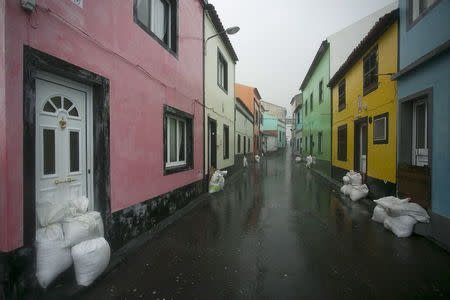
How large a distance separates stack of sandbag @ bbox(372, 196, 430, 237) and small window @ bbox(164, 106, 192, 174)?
463 cm

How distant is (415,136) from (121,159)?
6095 millimetres

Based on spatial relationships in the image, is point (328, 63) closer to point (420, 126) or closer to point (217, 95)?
point (217, 95)

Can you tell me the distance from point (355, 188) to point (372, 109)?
95.9 inches

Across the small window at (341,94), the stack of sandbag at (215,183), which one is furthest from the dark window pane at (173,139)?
the small window at (341,94)

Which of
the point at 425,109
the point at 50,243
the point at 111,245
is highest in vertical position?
the point at 425,109

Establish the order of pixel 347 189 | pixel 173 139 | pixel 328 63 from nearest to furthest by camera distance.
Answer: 1. pixel 173 139
2. pixel 347 189
3. pixel 328 63

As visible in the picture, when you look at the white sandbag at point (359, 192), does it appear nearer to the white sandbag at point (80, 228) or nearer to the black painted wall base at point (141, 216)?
the black painted wall base at point (141, 216)

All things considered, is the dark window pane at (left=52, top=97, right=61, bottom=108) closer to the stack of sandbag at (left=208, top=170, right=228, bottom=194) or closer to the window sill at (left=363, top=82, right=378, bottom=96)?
the stack of sandbag at (left=208, top=170, right=228, bottom=194)

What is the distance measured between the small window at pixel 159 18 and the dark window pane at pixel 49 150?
2.60 meters

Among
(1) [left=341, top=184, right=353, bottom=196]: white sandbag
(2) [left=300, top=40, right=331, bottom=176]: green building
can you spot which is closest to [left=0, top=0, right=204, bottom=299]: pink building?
(1) [left=341, top=184, right=353, bottom=196]: white sandbag

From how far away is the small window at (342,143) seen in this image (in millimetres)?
10346

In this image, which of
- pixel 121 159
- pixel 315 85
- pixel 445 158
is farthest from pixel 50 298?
pixel 315 85

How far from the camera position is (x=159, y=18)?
5.82 m

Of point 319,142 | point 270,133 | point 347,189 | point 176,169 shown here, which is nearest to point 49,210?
point 176,169
